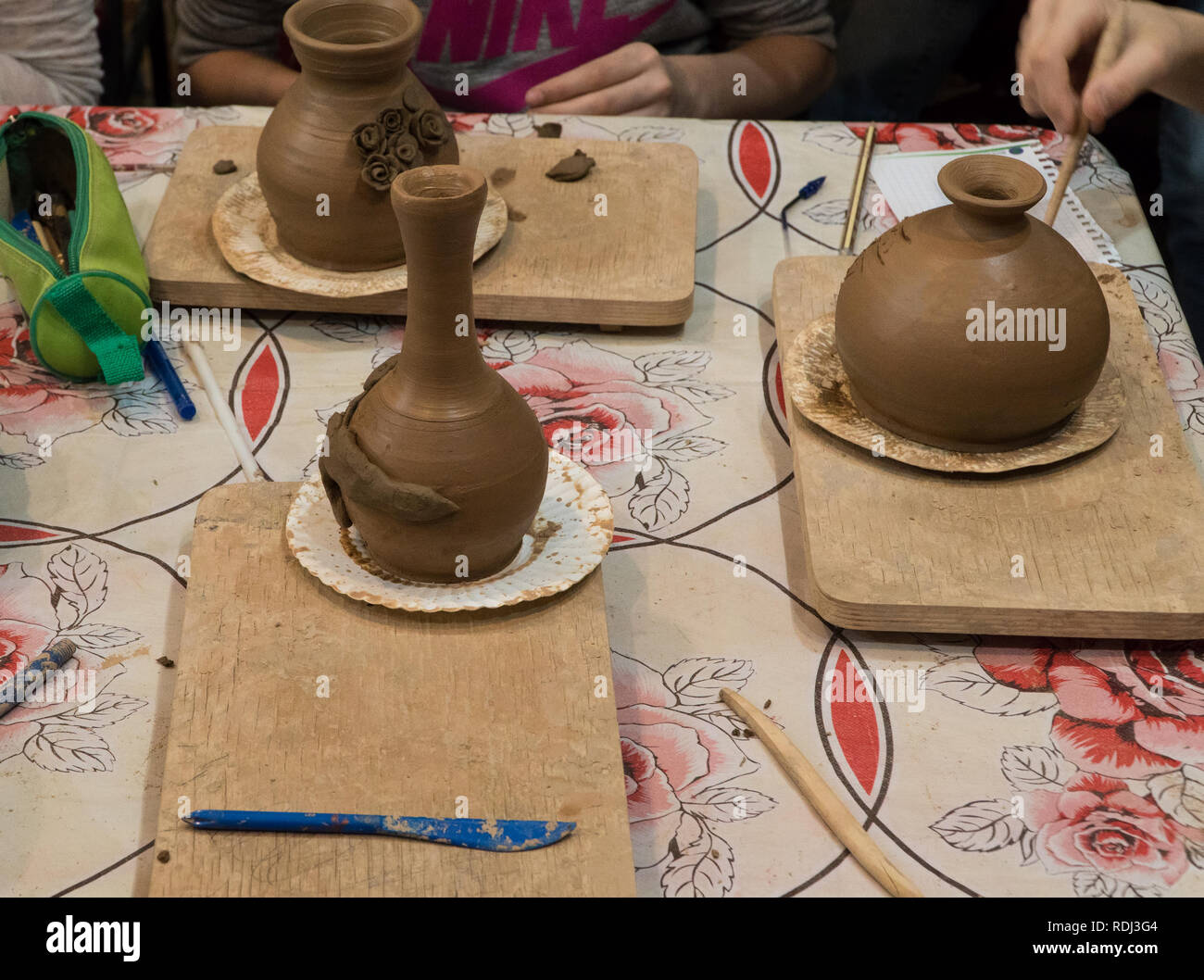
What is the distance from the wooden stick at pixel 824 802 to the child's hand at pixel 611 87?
1.31m

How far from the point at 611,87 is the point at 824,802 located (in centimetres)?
150

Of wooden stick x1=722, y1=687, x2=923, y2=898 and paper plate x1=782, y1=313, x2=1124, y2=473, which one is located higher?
paper plate x1=782, y1=313, x2=1124, y2=473

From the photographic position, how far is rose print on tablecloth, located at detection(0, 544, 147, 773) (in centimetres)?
114

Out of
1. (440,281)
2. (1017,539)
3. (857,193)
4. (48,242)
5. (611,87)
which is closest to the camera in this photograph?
(440,281)

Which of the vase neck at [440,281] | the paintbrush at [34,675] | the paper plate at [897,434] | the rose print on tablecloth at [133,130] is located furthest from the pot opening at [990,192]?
the rose print on tablecloth at [133,130]

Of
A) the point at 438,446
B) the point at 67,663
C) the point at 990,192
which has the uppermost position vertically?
the point at 990,192

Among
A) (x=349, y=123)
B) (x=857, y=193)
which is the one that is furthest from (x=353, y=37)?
(x=857, y=193)

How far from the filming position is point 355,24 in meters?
1.56

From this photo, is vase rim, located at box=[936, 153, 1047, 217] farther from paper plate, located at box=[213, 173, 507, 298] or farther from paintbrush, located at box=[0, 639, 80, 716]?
paintbrush, located at box=[0, 639, 80, 716]

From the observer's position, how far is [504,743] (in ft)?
3.57

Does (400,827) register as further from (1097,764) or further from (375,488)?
(1097,764)

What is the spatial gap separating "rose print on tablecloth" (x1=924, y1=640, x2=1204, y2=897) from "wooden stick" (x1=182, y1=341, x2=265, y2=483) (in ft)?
2.64

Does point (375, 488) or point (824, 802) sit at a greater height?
point (375, 488)

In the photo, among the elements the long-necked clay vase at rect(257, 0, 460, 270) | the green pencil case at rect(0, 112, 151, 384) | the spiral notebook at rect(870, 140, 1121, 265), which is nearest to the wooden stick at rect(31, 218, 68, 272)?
the green pencil case at rect(0, 112, 151, 384)
